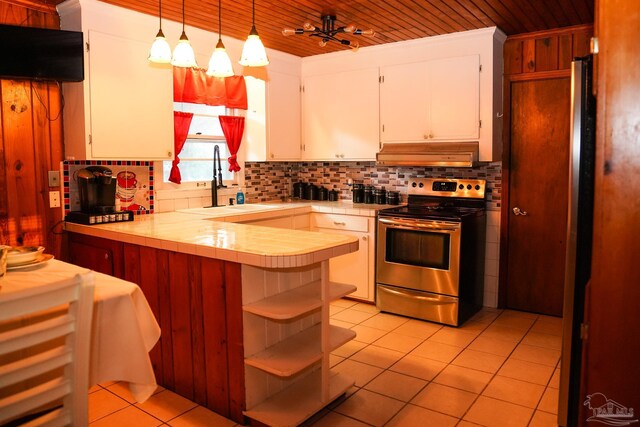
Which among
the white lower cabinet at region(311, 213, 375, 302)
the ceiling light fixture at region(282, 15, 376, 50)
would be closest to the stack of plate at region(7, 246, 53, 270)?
the ceiling light fixture at region(282, 15, 376, 50)

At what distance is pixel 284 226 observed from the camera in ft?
14.5

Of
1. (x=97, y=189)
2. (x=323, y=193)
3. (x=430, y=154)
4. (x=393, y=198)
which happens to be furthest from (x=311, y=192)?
Answer: (x=97, y=189)

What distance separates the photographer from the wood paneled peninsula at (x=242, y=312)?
8.00 ft

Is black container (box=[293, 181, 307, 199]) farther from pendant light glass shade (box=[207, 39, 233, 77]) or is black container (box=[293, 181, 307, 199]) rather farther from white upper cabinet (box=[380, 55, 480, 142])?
pendant light glass shade (box=[207, 39, 233, 77])

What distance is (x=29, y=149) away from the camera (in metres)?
3.27

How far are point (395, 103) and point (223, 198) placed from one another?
182 centimetres

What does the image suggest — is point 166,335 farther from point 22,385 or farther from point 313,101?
point 313,101

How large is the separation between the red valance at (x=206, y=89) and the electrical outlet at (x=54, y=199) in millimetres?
1178

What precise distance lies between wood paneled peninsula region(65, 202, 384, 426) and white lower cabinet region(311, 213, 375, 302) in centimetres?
154

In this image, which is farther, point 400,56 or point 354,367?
point 400,56

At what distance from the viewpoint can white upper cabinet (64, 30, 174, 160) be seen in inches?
128

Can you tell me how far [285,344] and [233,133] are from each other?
2509 millimetres

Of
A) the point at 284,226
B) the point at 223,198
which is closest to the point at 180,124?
the point at 223,198

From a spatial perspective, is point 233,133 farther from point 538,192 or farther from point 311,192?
point 538,192
